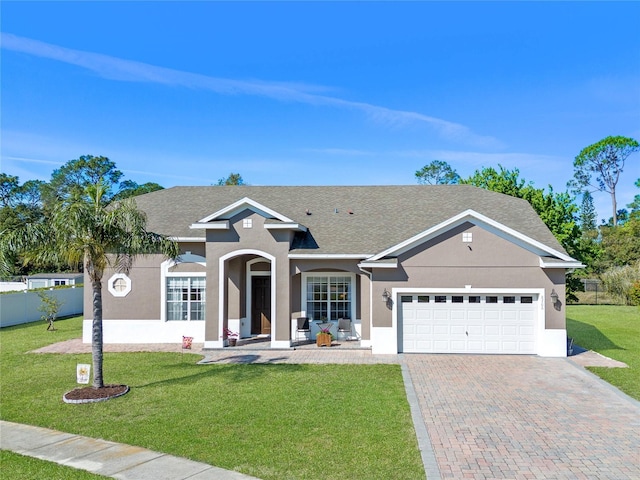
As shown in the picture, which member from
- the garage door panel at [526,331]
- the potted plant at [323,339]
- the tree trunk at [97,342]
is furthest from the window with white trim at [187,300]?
the garage door panel at [526,331]

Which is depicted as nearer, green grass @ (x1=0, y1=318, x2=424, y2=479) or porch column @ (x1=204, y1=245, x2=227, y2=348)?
green grass @ (x1=0, y1=318, x2=424, y2=479)

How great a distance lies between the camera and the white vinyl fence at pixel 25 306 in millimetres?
24188

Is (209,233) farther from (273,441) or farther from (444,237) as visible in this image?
(273,441)

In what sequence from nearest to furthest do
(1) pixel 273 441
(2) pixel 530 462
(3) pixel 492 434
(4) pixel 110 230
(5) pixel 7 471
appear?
(5) pixel 7 471 < (2) pixel 530 462 < (1) pixel 273 441 < (3) pixel 492 434 < (4) pixel 110 230

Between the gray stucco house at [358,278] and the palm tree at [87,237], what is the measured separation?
5.86 m

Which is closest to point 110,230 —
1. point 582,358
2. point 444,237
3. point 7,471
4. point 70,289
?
point 7,471

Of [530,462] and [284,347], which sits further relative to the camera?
[284,347]

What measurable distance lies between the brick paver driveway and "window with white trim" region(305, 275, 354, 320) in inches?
198

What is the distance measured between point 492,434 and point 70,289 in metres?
29.1

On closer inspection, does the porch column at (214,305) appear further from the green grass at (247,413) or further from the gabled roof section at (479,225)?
the gabled roof section at (479,225)

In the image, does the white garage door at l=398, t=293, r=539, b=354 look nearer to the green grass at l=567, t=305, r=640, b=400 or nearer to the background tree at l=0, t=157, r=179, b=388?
the green grass at l=567, t=305, r=640, b=400

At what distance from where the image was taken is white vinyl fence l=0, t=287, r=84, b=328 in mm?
24188

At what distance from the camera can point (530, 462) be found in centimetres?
746

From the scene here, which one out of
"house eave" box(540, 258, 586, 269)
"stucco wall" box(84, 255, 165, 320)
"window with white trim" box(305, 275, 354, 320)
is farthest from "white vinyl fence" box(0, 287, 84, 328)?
"house eave" box(540, 258, 586, 269)
